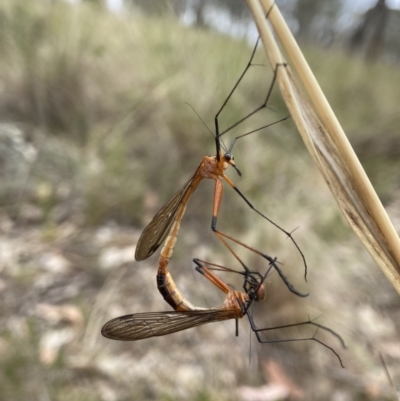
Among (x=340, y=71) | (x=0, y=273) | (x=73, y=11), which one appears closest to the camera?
(x=0, y=273)

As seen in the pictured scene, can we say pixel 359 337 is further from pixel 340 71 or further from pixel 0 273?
pixel 340 71

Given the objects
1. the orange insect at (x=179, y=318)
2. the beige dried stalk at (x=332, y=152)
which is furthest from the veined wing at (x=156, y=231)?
the beige dried stalk at (x=332, y=152)

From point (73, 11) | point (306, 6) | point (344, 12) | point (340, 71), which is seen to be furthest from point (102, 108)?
point (306, 6)

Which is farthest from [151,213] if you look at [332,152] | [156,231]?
[332,152]

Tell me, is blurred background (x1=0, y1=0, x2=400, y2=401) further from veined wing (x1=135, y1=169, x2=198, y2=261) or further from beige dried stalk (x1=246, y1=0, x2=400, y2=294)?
beige dried stalk (x1=246, y1=0, x2=400, y2=294)

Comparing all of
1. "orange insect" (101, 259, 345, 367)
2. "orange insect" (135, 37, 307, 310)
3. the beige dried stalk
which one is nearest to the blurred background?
"orange insect" (101, 259, 345, 367)

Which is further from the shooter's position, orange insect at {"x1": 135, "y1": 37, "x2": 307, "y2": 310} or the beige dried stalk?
orange insect at {"x1": 135, "y1": 37, "x2": 307, "y2": 310}

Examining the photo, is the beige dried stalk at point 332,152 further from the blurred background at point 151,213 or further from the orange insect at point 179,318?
the blurred background at point 151,213
